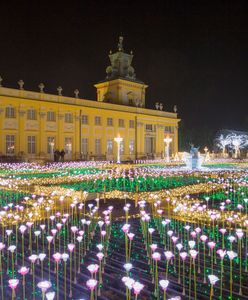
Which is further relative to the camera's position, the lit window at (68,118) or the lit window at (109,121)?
the lit window at (109,121)

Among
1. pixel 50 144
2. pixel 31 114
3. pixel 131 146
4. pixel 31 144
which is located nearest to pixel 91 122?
pixel 50 144

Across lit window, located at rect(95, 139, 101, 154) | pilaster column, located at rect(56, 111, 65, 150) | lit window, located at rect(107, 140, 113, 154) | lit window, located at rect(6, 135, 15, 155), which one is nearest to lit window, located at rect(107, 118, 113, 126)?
lit window, located at rect(107, 140, 113, 154)

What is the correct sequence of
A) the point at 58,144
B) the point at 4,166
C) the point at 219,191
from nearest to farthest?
the point at 219,191 → the point at 4,166 → the point at 58,144

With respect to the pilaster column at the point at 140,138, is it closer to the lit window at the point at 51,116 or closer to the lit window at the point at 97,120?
the lit window at the point at 97,120

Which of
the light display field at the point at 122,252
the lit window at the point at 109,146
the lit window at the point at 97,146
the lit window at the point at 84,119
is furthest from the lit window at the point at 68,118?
the light display field at the point at 122,252

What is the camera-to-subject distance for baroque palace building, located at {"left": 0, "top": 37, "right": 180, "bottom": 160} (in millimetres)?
35531

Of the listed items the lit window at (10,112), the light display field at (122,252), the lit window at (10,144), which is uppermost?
the lit window at (10,112)

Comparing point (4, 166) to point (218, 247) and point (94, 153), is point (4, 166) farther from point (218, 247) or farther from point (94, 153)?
point (218, 247)

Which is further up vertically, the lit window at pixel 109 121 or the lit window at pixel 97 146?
the lit window at pixel 109 121

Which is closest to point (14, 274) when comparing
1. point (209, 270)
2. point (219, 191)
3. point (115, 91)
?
point (209, 270)

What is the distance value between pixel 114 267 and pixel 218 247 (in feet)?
8.09

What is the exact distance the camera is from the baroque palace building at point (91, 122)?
1399 inches

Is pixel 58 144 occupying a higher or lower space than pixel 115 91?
lower

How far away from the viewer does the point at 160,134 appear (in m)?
52.0
